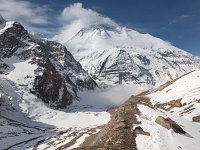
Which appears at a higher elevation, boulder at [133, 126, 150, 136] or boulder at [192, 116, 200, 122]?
boulder at [192, 116, 200, 122]

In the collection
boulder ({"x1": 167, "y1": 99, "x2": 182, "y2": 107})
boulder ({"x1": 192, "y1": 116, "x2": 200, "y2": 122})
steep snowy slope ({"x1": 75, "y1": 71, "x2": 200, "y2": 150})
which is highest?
boulder ({"x1": 167, "y1": 99, "x2": 182, "y2": 107})

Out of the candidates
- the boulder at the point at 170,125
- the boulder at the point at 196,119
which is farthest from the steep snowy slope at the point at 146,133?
the boulder at the point at 196,119

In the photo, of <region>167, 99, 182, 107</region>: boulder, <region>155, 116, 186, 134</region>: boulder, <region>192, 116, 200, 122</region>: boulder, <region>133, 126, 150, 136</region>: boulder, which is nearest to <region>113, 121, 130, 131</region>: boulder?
<region>133, 126, 150, 136</region>: boulder

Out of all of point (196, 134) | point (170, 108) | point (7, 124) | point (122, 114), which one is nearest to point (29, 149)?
point (170, 108)

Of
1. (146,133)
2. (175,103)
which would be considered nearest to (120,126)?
(146,133)

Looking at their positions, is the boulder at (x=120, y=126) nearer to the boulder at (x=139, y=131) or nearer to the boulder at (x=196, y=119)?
the boulder at (x=139, y=131)

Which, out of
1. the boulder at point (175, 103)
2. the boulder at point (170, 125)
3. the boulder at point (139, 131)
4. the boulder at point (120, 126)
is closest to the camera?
the boulder at point (139, 131)

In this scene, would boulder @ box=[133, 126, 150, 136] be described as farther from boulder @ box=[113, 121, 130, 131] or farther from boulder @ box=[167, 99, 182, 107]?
boulder @ box=[167, 99, 182, 107]

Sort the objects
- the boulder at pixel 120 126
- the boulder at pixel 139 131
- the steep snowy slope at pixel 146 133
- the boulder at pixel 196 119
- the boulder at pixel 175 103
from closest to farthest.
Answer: the steep snowy slope at pixel 146 133 < the boulder at pixel 139 131 < the boulder at pixel 120 126 < the boulder at pixel 196 119 < the boulder at pixel 175 103

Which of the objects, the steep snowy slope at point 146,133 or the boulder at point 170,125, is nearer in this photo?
the steep snowy slope at point 146,133

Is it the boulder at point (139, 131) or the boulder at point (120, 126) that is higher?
the boulder at point (120, 126)

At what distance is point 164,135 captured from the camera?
40094 mm

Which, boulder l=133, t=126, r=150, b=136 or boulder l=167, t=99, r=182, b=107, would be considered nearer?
boulder l=133, t=126, r=150, b=136

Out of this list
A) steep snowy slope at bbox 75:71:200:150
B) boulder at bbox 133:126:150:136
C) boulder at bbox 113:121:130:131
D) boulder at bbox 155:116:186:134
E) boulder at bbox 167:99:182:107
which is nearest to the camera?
steep snowy slope at bbox 75:71:200:150
